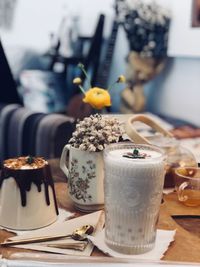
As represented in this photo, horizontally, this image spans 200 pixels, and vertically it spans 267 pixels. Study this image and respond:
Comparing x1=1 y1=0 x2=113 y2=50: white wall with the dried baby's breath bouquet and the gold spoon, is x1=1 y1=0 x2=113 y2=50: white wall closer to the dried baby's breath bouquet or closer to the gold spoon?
the dried baby's breath bouquet

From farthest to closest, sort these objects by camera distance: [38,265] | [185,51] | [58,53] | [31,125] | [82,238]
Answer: [58,53], [185,51], [31,125], [82,238], [38,265]

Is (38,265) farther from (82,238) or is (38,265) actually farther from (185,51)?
(185,51)

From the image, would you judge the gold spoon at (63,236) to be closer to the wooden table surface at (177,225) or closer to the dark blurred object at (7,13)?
the wooden table surface at (177,225)

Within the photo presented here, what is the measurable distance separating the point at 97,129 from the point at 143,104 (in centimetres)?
128

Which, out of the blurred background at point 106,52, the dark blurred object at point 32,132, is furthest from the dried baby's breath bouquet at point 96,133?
the blurred background at point 106,52

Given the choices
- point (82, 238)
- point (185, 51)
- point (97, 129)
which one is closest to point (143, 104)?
point (185, 51)

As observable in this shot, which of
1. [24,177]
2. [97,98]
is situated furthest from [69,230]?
[97,98]

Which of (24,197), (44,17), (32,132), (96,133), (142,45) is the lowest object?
(32,132)

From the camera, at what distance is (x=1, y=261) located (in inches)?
24.6

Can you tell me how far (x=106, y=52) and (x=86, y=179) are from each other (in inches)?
62.6

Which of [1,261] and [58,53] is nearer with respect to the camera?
[1,261]

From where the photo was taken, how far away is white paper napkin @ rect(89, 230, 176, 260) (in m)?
0.68

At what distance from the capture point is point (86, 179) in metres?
0.84

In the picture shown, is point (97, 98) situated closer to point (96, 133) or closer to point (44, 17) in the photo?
point (96, 133)
